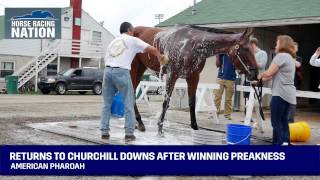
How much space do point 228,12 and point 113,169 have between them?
1199 centimetres

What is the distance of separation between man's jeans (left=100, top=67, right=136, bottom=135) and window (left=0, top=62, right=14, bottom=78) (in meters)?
28.4

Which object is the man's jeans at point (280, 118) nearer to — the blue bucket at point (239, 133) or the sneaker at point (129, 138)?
the blue bucket at point (239, 133)

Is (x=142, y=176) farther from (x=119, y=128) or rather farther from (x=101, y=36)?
(x=101, y=36)

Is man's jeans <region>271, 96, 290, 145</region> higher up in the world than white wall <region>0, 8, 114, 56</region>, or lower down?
lower down

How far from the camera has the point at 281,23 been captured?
14.0 m

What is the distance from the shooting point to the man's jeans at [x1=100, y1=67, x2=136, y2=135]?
7.69 m

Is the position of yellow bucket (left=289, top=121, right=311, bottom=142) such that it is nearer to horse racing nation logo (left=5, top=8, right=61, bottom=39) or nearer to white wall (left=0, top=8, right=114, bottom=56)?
horse racing nation logo (left=5, top=8, right=61, bottom=39)

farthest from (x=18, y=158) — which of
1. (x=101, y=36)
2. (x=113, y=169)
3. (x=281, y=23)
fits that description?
(x=101, y=36)

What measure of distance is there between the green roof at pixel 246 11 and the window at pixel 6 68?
64.8 feet

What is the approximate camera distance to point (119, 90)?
25.6 ft

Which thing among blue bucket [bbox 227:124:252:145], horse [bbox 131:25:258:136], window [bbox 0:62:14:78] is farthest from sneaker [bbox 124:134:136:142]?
window [bbox 0:62:14:78]

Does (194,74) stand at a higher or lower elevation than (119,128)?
higher

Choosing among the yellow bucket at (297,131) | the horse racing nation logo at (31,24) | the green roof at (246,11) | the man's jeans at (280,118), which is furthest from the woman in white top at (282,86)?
the horse racing nation logo at (31,24)

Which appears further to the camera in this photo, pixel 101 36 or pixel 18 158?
pixel 101 36
